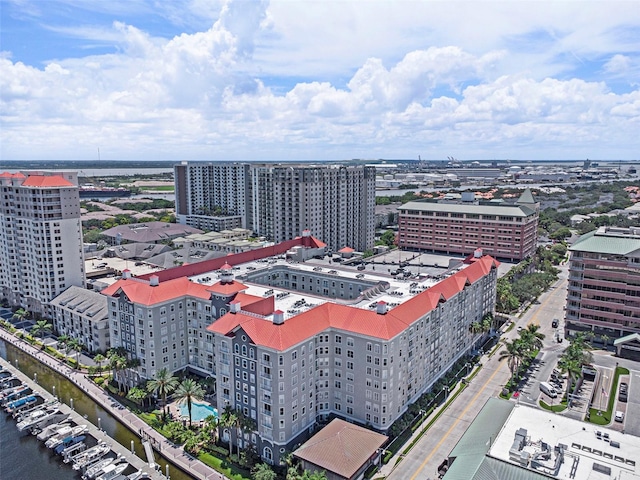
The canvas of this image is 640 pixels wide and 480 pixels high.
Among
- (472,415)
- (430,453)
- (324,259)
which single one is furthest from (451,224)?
(430,453)

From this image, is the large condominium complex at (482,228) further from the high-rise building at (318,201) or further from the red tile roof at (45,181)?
the red tile roof at (45,181)

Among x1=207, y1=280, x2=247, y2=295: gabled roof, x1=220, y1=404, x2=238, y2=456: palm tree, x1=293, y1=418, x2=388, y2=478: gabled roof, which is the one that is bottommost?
x1=293, y1=418, x2=388, y2=478: gabled roof

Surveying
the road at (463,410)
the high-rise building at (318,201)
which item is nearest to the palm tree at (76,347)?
the road at (463,410)

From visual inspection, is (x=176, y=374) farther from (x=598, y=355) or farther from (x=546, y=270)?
(x=546, y=270)

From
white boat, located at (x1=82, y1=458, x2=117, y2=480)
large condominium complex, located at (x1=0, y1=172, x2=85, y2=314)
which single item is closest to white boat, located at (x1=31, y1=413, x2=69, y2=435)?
white boat, located at (x1=82, y1=458, x2=117, y2=480)

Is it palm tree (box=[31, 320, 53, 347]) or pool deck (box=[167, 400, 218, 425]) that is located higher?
palm tree (box=[31, 320, 53, 347])

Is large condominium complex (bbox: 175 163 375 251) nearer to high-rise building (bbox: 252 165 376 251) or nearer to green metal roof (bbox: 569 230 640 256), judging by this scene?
high-rise building (bbox: 252 165 376 251)
